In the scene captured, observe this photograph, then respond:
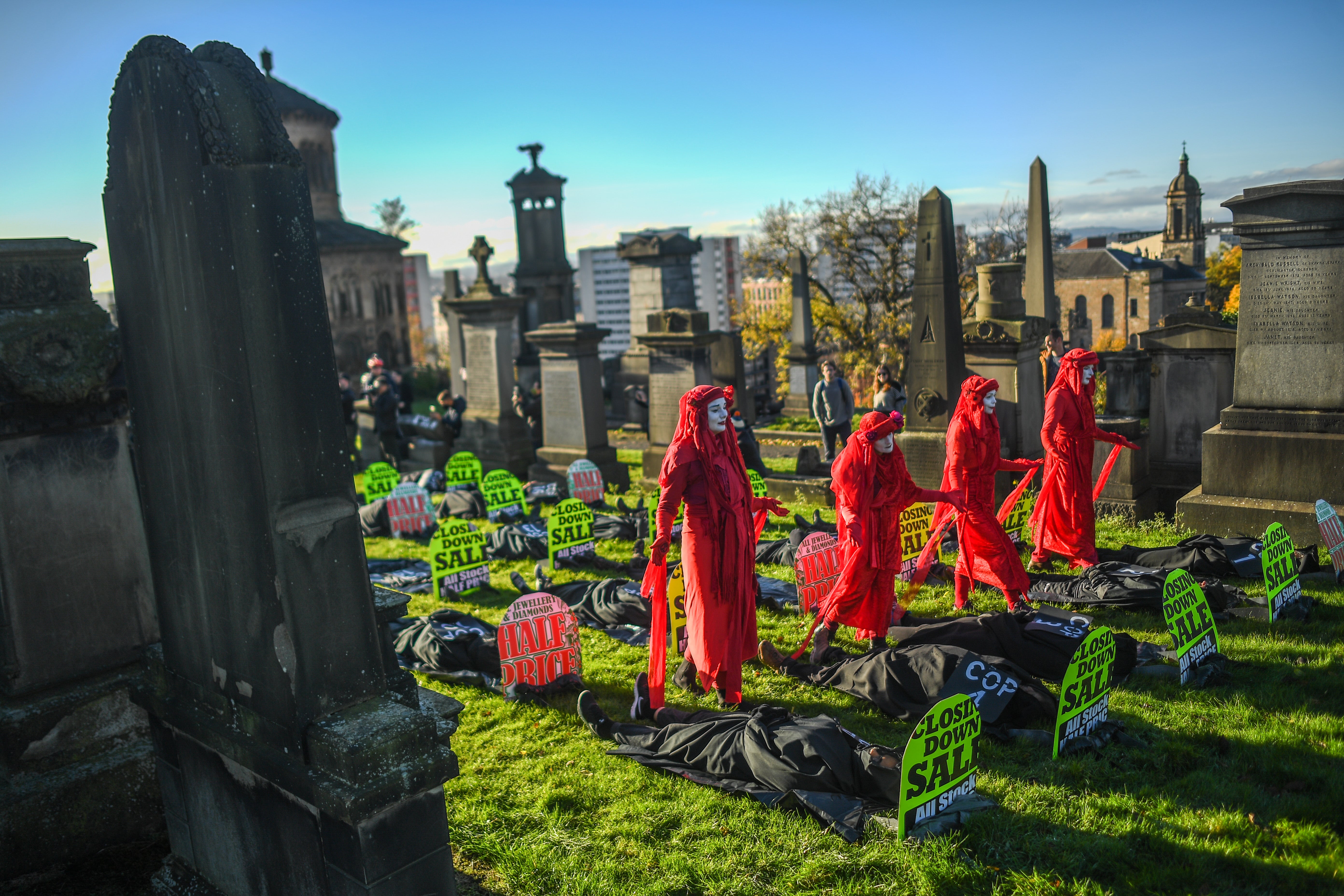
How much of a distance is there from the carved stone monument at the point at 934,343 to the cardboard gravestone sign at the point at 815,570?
136 inches

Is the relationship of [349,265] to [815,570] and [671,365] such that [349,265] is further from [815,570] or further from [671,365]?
[815,570]

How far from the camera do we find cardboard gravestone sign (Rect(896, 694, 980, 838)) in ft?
13.6

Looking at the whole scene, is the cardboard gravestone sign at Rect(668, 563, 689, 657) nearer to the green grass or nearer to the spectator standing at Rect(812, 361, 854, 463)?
the green grass

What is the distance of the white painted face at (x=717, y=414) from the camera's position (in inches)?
236

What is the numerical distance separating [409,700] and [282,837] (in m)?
0.63

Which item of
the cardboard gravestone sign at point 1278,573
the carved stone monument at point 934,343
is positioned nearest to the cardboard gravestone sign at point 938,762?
the cardboard gravestone sign at point 1278,573

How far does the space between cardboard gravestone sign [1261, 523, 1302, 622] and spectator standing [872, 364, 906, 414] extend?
4857mm

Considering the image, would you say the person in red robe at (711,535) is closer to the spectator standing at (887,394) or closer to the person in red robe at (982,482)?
the person in red robe at (982,482)

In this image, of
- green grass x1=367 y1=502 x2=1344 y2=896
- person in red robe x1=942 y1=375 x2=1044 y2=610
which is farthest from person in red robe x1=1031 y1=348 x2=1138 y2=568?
green grass x1=367 y1=502 x2=1344 y2=896

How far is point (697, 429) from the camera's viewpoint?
603 cm

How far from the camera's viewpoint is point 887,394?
11.5m

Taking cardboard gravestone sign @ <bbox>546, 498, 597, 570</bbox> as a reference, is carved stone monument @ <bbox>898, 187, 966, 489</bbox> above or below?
above

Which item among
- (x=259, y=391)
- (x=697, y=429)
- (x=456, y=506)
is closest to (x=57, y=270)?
(x=259, y=391)

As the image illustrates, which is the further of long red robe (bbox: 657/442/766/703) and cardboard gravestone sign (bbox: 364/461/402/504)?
cardboard gravestone sign (bbox: 364/461/402/504)
